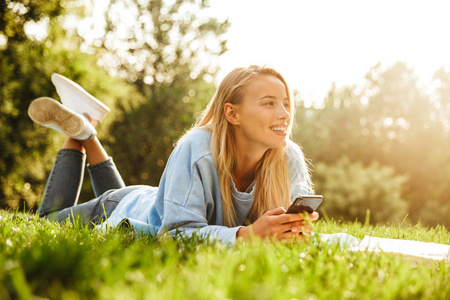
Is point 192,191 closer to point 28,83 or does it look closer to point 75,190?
point 75,190

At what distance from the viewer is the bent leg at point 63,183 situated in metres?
4.47

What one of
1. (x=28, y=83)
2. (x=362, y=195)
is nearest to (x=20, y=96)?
(x=28, y=83)

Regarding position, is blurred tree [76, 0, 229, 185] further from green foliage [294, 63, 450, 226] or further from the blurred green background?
green foliage [294, 63, 450, 226]

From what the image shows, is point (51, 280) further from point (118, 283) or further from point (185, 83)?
point (185, 83)

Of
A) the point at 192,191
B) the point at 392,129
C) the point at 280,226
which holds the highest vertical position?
the point at 192,191

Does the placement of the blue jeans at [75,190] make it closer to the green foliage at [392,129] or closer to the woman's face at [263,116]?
the woman's face at [263,116]

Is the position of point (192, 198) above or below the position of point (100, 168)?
above

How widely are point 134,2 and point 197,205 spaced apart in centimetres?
2721

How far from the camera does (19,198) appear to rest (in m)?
16.6

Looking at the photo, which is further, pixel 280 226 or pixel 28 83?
pixel 28 83

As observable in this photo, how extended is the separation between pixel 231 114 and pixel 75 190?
2.21 meters

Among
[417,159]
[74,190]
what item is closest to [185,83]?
[417,159]

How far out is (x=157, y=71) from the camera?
28.1 meters

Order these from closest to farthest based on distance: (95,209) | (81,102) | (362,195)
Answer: (95,209), (81,102), (362,195)
